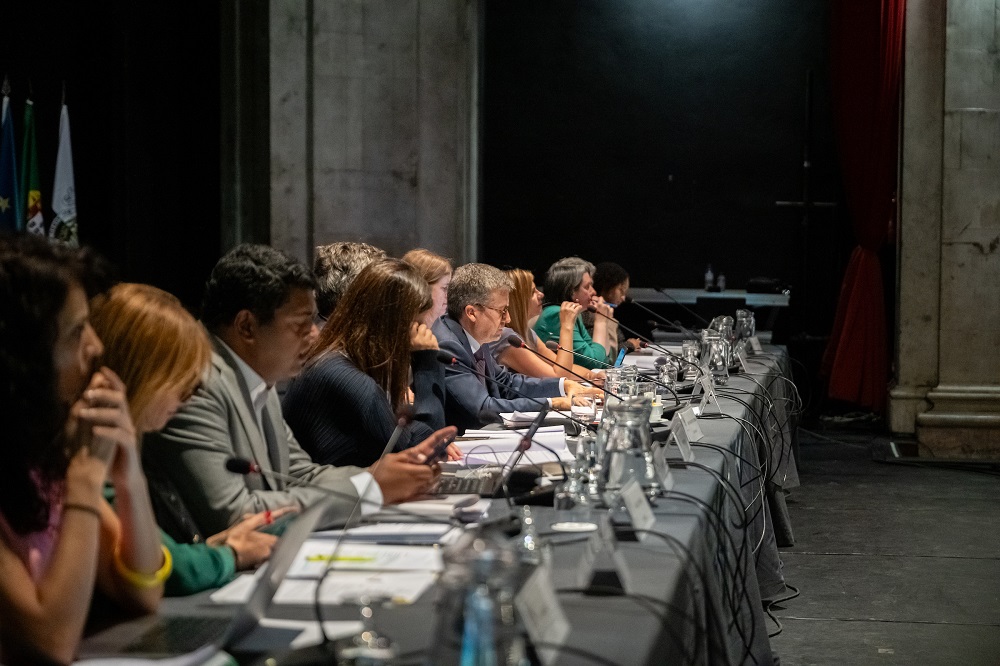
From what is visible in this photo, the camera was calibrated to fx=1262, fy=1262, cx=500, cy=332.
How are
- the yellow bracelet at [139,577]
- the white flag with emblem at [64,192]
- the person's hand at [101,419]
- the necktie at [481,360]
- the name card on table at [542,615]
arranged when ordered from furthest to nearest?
the white flag with emblem at [64,192] → the necktie at [481,360] → the yellow bracelet at [139,577] → the person's hand at [101,419] → the name card on table at [542,615]

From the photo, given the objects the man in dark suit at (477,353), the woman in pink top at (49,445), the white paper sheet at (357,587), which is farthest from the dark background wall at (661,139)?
the woman in pink top at (49,445)

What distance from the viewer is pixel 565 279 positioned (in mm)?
6160

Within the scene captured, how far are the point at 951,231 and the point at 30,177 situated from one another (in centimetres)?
498

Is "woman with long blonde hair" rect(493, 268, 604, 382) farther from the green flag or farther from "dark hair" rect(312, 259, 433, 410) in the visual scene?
the green flag

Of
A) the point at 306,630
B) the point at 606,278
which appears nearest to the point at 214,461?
the point at 306,630

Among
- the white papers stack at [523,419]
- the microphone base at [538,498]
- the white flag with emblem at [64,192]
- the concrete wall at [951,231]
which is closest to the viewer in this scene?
the microphone base at [538,498]

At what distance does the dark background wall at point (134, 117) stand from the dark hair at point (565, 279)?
2255 mm

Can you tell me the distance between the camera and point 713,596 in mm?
2094

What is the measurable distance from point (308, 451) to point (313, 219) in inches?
144

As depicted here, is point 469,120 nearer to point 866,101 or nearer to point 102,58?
point 102,58

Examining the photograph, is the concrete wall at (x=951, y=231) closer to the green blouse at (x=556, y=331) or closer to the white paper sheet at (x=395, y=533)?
the green blouse at (x=556, y=331)

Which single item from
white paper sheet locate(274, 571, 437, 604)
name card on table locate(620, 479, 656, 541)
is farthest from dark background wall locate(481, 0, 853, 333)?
white paper sheet locate(274, 571, 437, 604)

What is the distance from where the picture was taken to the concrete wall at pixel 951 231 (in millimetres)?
7000

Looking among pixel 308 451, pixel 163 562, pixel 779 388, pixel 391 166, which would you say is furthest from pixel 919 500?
pixel 163 562
